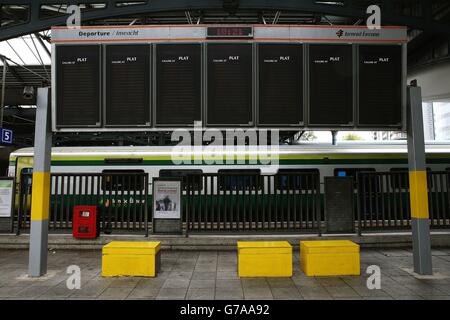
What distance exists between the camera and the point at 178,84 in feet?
23.5

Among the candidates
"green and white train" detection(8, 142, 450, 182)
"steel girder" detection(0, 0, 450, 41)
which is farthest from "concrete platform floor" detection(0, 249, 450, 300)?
"steel girder" detection(0, 0, 450, 41)

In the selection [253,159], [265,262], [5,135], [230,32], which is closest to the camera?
[265,262]

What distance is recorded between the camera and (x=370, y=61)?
720 cm

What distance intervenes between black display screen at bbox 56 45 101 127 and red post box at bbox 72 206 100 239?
110 inches

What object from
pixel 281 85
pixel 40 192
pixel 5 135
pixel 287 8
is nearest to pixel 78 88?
pixel 40 192

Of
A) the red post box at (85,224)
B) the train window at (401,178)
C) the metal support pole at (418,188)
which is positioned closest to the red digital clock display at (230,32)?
the metal support pole at (418,188)

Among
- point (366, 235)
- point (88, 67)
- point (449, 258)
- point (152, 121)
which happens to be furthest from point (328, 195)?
point (88, 67)

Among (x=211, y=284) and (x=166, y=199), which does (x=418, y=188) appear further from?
(x=166, y=199)

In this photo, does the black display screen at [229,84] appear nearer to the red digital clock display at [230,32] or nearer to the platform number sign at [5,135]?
the red digital clock display at [230,32]

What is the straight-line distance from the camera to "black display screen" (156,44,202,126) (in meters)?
7.09

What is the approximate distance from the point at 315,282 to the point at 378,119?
10.6ft

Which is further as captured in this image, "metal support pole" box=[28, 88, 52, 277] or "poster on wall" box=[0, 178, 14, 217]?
"poster on wall" box=[0, 178, 14, 217]

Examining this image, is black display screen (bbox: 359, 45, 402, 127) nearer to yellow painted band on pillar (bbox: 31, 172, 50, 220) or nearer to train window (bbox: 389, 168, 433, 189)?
train window (bbox: 389, 168, 433, 189)

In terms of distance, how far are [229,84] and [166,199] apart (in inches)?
144
